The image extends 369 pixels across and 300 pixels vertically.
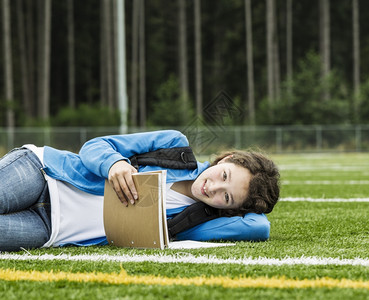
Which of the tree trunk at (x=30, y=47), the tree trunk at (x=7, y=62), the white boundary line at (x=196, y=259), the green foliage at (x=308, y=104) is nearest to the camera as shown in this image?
the white boundary line at (x=196, y=259)

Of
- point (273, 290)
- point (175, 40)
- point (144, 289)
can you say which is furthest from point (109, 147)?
point (175, 40)

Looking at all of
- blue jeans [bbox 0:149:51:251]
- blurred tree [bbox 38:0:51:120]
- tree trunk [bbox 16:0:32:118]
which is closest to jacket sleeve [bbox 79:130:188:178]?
blue jeans [bbox 0:149:51:251]

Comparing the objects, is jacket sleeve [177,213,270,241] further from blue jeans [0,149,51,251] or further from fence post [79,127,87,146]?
fence post [79,127,87,146]

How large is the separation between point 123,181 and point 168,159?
0.47 metres

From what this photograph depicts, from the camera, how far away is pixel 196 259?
2.65 metres

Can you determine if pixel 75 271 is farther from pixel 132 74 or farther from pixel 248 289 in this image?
pixel 132 74

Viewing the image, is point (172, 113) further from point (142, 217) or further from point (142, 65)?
point (142, 217)

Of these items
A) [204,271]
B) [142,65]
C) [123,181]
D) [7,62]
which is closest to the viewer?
[204,271]

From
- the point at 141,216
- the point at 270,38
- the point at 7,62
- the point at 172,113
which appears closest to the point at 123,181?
the point at 141,216

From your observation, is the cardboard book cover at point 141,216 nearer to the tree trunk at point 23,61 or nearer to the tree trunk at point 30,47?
the tree trunk at point 23,61

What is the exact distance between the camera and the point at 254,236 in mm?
3248

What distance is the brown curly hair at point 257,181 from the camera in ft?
10.3

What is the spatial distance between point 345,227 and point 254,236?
37.0 inches

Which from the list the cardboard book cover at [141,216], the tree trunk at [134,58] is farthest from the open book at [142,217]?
the tree trunk at [134,58]
